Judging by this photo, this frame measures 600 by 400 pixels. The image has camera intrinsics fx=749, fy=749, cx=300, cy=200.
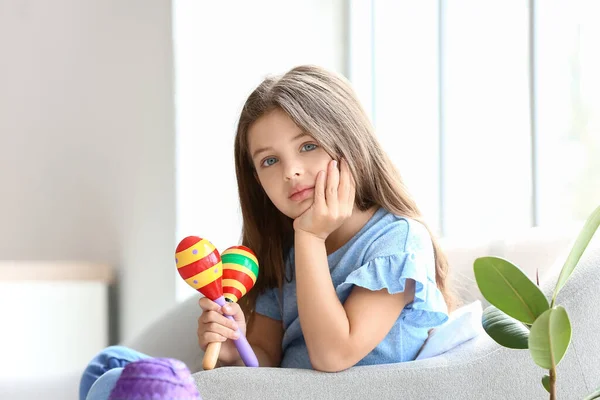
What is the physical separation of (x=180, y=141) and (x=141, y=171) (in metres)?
0.20

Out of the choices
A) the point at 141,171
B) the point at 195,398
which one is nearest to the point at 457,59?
the point at 141,171

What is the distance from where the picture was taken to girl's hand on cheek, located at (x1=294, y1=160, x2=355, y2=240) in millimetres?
1095

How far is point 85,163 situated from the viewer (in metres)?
2.61

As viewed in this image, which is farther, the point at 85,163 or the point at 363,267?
the point at 85,163

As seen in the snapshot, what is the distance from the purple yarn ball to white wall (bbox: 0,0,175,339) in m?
1.72

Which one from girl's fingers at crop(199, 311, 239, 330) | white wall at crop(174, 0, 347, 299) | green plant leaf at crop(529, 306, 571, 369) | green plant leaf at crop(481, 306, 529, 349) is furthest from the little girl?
white wall at crop(174, 0, 347, 299)

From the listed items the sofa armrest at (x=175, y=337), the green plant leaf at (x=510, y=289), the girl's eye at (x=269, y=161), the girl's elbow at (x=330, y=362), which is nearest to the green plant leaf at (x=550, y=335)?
the green plant leaf at (x=510, y=289)

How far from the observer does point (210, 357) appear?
3.24ft

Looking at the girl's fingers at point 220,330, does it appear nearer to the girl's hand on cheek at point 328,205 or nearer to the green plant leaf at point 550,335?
the girl's hand on cheek at point 328,205

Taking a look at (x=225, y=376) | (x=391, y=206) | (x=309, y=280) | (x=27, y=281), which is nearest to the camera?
(x=225, y=376)

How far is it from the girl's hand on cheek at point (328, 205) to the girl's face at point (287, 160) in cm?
2

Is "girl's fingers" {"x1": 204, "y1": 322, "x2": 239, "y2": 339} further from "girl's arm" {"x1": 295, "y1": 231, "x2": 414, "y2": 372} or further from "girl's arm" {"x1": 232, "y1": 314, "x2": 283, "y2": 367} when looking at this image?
"girl's arm" {"x1": 232, "y1": 314, "x2": 283, "y2": 367}

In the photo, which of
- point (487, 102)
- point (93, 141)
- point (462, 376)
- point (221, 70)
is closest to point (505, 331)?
point (462, 376)

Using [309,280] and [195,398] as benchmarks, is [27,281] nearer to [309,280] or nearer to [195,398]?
[309,280]
